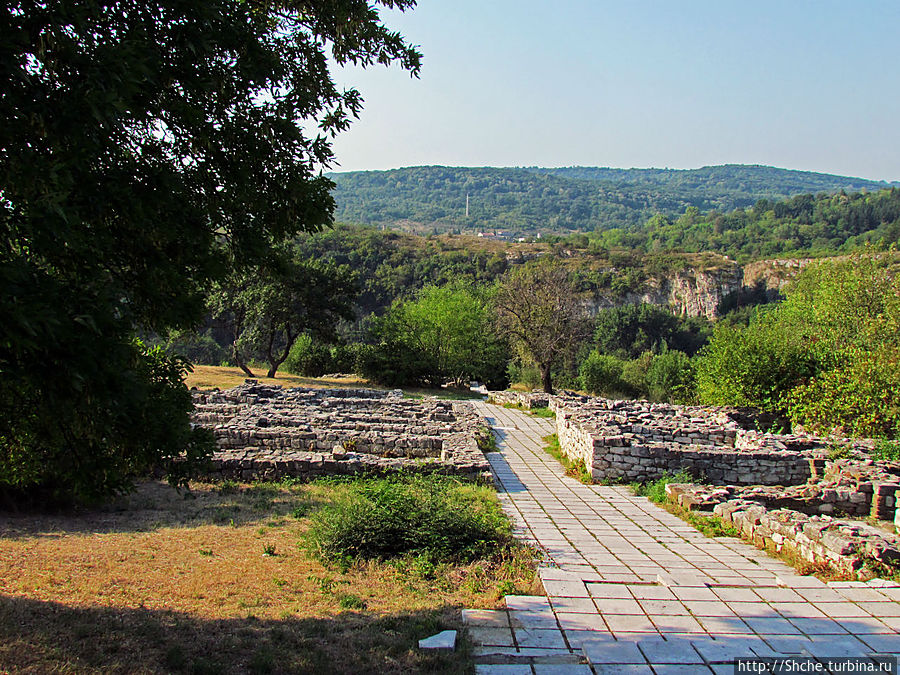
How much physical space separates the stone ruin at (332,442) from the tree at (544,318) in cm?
1728

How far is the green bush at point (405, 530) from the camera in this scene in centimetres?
609

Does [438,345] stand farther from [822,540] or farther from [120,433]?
[120,433]

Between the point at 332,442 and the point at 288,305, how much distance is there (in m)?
20.6

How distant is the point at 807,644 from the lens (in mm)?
4199

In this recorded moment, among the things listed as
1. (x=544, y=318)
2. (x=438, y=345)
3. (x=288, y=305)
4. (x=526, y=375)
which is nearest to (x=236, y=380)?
(x=288, y=305)

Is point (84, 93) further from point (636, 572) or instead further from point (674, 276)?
point (674, 276)

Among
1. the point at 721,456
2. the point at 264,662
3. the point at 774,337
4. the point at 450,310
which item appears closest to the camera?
the point at 264,662

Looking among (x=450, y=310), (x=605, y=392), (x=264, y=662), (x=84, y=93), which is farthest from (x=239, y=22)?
(x=605, y=392)

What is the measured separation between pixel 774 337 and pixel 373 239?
263 feet

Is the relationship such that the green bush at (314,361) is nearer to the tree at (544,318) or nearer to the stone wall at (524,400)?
the tree at (544,318)

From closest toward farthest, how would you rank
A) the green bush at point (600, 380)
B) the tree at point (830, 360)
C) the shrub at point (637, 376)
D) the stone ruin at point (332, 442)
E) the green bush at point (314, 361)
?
the stone ruin at point (332, 442)
the tree at point (830, 360)
the green bush at point (314, 361)
the green bush at point (600, 380)
the shrub at point (637, 376)

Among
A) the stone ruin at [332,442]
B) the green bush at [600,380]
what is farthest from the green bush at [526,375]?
the stone ruin at [332,442]

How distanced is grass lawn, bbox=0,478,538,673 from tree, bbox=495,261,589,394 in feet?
90.6

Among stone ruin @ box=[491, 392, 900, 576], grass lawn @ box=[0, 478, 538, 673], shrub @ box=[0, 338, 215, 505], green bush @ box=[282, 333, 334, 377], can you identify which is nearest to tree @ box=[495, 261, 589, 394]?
green bush @ box=[282, 333, 334, 377]
